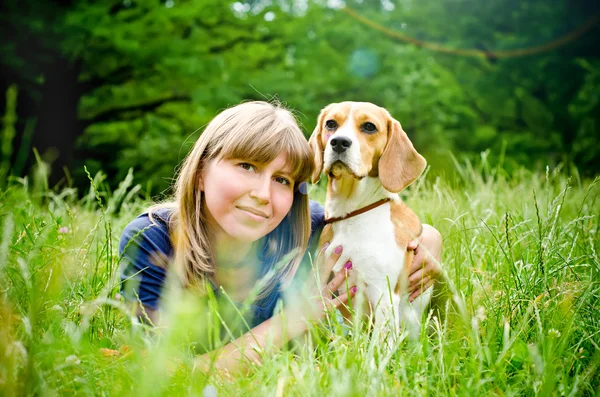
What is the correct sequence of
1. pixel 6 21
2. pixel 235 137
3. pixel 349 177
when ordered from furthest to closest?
pixel 6 21
pixel 349 177
pixel 235 137

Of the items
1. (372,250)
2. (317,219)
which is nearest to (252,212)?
(372,250)

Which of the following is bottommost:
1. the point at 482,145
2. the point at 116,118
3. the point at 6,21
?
the point at 482,145

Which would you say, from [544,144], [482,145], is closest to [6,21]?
[482,145]

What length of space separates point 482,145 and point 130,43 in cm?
828

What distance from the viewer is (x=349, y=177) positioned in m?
2.65

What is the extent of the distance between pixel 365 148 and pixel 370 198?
266 mm

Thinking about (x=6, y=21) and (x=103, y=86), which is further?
(x=103, y=86)

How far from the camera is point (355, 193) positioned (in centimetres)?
269

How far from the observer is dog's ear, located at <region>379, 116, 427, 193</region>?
2.61 meters

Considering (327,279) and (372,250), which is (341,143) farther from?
(327,279)

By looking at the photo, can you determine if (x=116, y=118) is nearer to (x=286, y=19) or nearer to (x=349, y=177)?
(x=286, y=19)

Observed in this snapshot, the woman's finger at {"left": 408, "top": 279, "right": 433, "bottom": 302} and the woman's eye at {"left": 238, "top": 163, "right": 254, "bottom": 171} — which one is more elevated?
the woman's eye at {"left": 238, "top": 163, "right": 254, "bottom": 171}

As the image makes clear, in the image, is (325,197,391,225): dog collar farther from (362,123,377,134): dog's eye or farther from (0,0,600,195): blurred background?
(0,0,600,195): blurred background

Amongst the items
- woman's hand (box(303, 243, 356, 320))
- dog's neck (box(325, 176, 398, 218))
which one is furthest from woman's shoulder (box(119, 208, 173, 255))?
dog's neck (box(325, 176, 398, 218))
